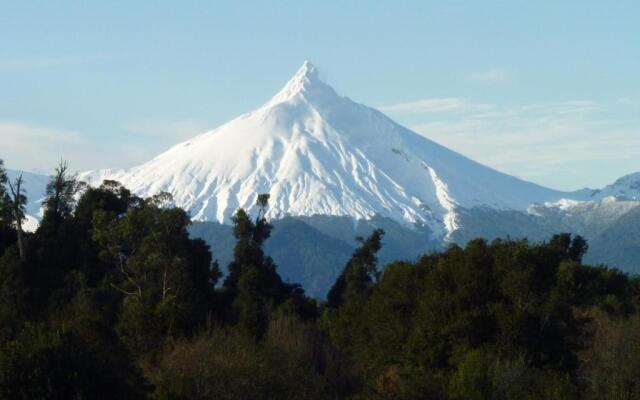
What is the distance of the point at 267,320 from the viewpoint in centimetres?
5459

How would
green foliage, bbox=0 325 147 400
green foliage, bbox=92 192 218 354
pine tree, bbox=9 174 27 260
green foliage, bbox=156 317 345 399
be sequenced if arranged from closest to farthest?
1. green foliage, bbox=0 325 147 400
2. green foliage, bbox=156 317 345 399
3. green foliage, bbox=92 192 218 354
4. pine tree, bbox=9 174 27 260

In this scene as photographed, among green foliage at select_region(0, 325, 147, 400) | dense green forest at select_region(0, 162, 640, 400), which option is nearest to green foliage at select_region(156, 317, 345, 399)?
dense green forest at select_region(0, 162, 640, 400)

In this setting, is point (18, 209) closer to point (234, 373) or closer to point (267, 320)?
point (267, 320)

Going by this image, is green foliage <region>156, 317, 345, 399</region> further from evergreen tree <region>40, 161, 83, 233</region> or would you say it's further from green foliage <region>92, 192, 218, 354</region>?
evergreen tree <region>40, 161, 83, 233</region>

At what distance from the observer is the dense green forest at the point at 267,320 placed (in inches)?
1305

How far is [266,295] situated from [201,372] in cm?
2701

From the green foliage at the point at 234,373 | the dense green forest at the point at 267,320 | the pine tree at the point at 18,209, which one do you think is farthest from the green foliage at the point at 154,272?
the green foliage at the point at 234,373

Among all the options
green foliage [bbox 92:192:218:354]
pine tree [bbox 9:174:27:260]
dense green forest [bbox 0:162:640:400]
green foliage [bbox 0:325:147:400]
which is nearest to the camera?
green foliage [bbox 0:325:147:400]

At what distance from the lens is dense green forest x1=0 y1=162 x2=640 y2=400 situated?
1305 inches

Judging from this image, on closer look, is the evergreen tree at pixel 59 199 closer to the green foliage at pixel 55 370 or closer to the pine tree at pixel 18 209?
the pine tree at pixel 18 209

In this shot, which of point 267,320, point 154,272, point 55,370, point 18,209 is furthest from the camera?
point 18,209

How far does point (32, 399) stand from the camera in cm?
2850

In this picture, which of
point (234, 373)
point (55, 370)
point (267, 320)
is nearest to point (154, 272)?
point (267, 320)

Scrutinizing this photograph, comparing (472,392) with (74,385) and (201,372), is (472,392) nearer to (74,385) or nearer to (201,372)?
(201,372)
